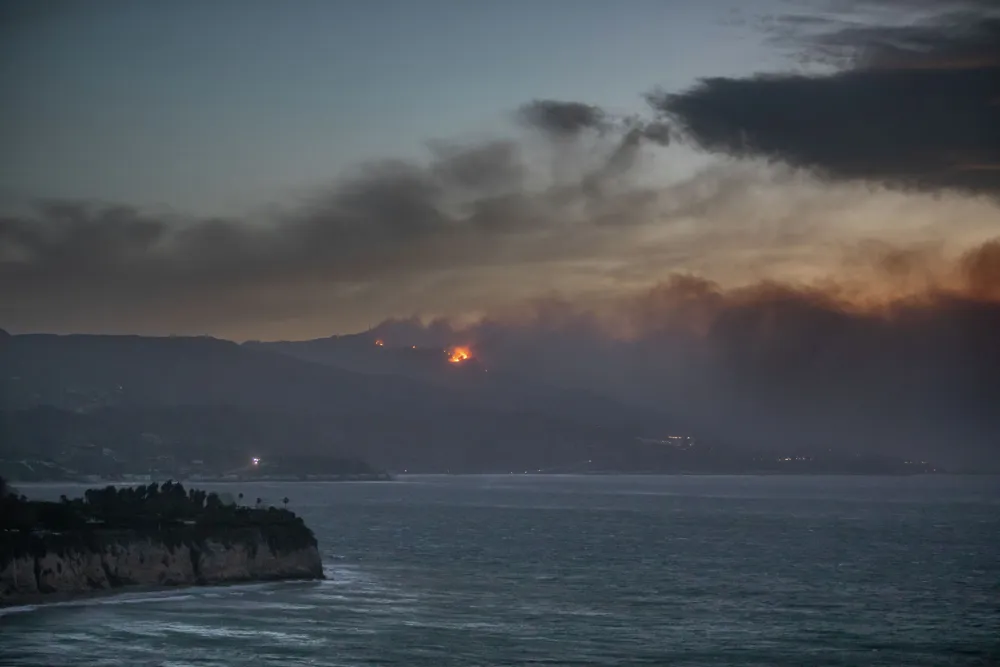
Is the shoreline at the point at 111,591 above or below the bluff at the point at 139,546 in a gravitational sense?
below

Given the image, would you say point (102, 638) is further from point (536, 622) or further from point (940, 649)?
point (940, 649)

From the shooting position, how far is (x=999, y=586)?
11200cm

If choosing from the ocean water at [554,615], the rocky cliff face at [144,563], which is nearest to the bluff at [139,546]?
the rocky cliff face at [144,563]

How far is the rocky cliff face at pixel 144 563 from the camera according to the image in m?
91.5

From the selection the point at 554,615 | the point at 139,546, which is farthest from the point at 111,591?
the point at 554,615

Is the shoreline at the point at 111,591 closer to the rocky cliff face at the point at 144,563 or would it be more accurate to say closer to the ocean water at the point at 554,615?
the rocky cliff face at the point at 144,563

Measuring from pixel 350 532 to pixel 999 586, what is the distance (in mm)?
90794

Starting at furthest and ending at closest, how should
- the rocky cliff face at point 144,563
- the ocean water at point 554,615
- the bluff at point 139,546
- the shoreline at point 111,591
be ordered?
the bluff at point 139,546 < the rocky cliff face at point 144,563 < the shoreline at point 111,591 < the ocean water at point 554,615

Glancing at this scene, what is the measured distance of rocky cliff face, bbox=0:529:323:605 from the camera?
3602 inches

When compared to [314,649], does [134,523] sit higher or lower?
higher

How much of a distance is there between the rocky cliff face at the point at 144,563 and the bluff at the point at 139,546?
7 cm

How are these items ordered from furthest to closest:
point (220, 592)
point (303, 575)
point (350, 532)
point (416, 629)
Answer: point (350, 532)
point (303, 575)
point (220, 592)
point (416, 629)

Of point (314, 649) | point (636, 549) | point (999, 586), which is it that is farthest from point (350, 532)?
point (314, 649)

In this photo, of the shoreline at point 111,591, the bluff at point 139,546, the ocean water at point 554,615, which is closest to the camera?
the ocean water at point 554,615
